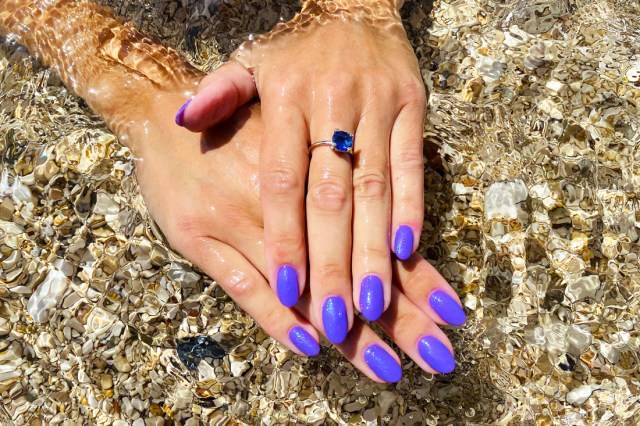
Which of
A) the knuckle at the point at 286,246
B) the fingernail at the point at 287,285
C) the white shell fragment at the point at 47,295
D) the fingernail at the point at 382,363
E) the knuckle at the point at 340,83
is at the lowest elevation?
the white shell fragment at the point at 47,295

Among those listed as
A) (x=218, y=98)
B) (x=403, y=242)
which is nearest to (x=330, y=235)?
(x=403, y=242)

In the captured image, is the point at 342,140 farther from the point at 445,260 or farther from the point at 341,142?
the point at 445,260

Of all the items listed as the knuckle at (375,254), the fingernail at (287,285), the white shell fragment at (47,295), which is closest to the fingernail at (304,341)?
the fingernail at (287,285)

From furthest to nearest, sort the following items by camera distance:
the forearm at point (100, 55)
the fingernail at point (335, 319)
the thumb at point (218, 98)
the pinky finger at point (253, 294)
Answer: the forearm at point (100, 55) → the thumb at point (218, 98) → the pinky finger at point (253, 294) → the fingernail at point (335, 319)

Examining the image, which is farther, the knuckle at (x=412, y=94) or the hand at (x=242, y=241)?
the knuckle at (x=412, y=94)

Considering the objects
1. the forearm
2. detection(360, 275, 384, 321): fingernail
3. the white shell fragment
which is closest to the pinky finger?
detection(360, 275, 384, 321): fingernail

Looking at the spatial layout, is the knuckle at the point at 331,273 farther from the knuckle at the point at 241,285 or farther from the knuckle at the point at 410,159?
the knuckle at the point at 410,159

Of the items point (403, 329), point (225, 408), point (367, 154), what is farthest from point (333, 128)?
point (225, 408)
